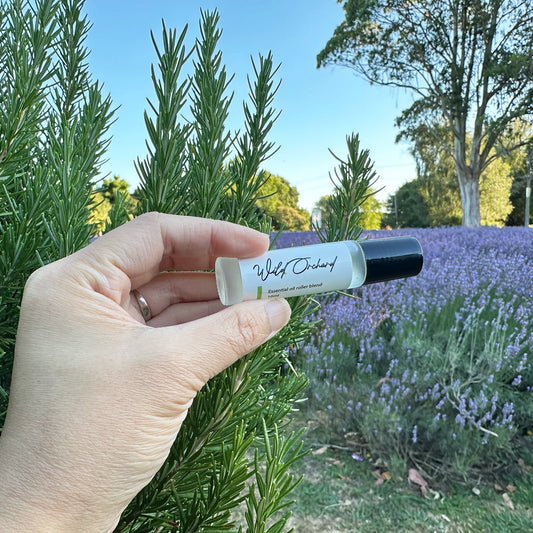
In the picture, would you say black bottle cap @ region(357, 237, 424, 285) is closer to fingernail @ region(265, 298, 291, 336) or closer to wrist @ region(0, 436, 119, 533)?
fingernail @ region(265, 298, 291, 336)

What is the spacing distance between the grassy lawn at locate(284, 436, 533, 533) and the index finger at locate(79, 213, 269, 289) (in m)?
2.11

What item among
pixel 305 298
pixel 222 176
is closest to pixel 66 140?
pixel 222 176

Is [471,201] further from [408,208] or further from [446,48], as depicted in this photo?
[408,208]

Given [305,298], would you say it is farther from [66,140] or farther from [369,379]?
[369,379]

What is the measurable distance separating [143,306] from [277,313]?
1.31ft

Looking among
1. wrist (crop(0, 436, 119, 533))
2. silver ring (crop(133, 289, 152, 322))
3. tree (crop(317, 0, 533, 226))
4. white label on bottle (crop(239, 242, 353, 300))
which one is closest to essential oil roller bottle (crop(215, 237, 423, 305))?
white label on bottle (crop(239, 242, 353, 300))

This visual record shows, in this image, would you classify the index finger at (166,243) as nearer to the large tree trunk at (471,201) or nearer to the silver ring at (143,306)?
the silver ring at (143,306)

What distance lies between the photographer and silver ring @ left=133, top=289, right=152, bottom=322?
41.1 inches

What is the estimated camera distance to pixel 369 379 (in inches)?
137

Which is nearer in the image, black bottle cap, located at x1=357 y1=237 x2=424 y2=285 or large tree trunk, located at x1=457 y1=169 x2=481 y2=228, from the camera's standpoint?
black bottle cap, located at x1=357 y1=237 x2=424 y2=285

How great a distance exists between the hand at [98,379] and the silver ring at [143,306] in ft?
0.56

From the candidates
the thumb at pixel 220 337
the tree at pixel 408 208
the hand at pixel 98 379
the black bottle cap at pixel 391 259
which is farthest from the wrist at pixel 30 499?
the tree at pixel 408 208

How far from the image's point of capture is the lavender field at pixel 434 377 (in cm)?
285

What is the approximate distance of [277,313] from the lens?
2.74 feet
